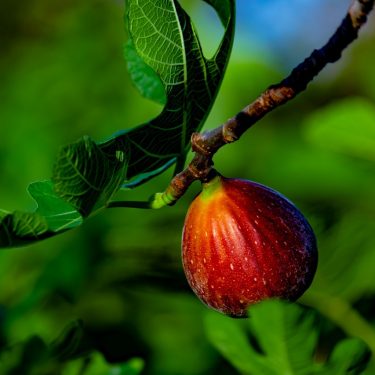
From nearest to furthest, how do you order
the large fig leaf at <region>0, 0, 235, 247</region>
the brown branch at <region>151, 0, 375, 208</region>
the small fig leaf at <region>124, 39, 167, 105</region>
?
the brown branch at <region>151, 0, 375, 208</region>
the large fig leaf at <region>0, 0, 235, 247</region>
the small fig leaf at <region>124, 39, 167, 105</region>

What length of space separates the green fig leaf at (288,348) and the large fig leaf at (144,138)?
25cm

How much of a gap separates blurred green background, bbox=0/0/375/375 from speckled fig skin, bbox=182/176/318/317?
46 centimetres

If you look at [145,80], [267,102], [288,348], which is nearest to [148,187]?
[145,80]

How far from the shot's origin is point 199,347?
1.89 meters

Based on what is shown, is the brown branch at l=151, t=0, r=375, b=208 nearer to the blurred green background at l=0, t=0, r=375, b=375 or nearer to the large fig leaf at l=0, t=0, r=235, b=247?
the large fig leaf at l=0, t=0, r=235, b=247

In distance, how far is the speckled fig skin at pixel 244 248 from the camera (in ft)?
3.55

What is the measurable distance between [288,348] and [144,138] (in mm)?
359

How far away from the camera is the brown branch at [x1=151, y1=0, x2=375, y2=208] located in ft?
2.85

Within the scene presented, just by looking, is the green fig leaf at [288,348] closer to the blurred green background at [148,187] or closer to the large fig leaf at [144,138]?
the large fig leaf at [144,138]

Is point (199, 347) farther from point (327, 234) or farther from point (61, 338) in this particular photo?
point (61, 338)

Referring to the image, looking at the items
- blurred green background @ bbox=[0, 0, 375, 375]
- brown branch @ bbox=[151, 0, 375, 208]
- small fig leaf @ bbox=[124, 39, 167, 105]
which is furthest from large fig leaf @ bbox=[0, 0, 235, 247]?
blurred green background @ bbox=[0, 0, 375, 375]

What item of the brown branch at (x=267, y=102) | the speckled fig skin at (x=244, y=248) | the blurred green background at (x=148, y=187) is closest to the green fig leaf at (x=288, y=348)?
the speckled fig skin at (x=244, y=248)

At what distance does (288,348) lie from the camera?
1192 millimetres

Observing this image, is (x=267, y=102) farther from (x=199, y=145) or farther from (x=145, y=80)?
(x=145, y=80)
